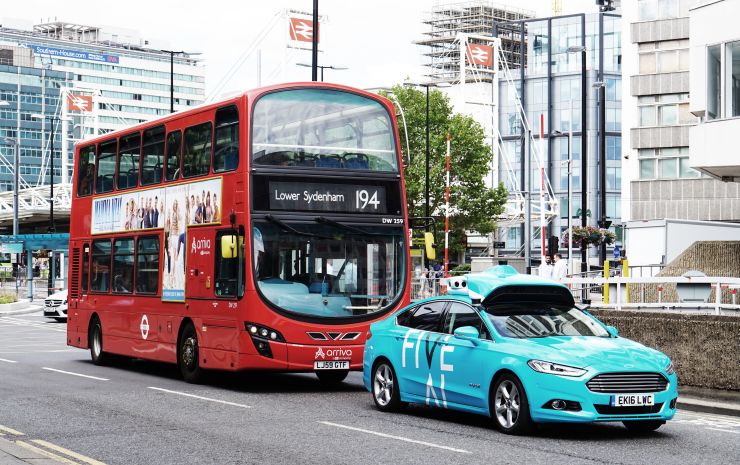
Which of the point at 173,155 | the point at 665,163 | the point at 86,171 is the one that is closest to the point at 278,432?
the point at 173,155

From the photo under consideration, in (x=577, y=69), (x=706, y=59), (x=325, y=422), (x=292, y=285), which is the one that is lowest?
(x=325, y=422)

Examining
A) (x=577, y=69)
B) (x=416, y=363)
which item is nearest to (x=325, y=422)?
(x=416, y=363)

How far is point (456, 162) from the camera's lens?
85.5 m

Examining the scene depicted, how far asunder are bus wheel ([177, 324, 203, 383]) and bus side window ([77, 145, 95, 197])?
544 centimetres

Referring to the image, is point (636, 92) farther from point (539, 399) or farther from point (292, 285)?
point (539, 399)

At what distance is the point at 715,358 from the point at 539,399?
5.51m

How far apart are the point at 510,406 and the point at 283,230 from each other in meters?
6.31

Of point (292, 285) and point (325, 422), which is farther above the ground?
point (292, 285)

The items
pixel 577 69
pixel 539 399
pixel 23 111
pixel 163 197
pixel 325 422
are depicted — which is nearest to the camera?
pixel 539 399

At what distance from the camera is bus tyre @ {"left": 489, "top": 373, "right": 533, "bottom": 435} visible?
12.4 meters

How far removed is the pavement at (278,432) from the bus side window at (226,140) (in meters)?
3.37

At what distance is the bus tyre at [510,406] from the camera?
40.8ft

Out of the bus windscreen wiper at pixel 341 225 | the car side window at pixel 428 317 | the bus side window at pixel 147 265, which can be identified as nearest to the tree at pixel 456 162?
the bus side window at pixel 147 265

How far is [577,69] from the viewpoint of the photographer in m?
114
